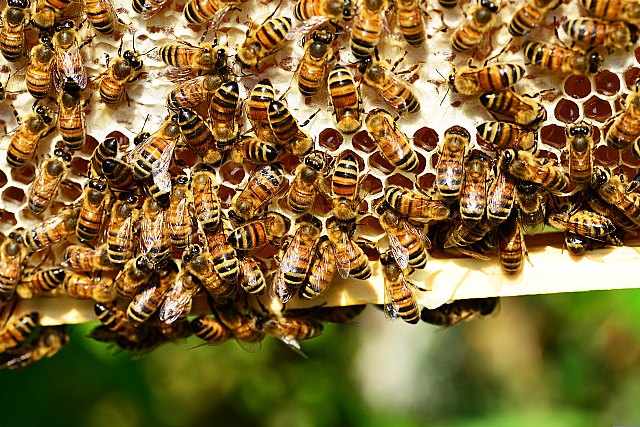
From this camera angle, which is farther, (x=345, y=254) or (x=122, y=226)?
(x=122, y=226)

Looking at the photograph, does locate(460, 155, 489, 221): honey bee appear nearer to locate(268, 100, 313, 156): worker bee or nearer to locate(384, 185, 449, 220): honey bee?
locate(384, 185, 449, 220): honey bee

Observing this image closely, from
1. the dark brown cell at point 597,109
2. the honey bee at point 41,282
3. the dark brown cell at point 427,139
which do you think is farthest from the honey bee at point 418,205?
the honey bee at point 41,282

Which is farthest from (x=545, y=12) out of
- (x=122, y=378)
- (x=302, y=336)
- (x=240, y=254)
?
(x=122, y=378)

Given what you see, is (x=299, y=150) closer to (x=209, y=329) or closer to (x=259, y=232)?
(x=259, y=232)

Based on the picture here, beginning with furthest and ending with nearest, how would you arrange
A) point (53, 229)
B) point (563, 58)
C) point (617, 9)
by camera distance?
1. point (53, 229)
2. point (563, 58)
3. point (617, 9)

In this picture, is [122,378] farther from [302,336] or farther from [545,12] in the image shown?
[545,12]

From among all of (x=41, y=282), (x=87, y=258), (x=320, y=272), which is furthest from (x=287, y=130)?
(x=41, y=282)
